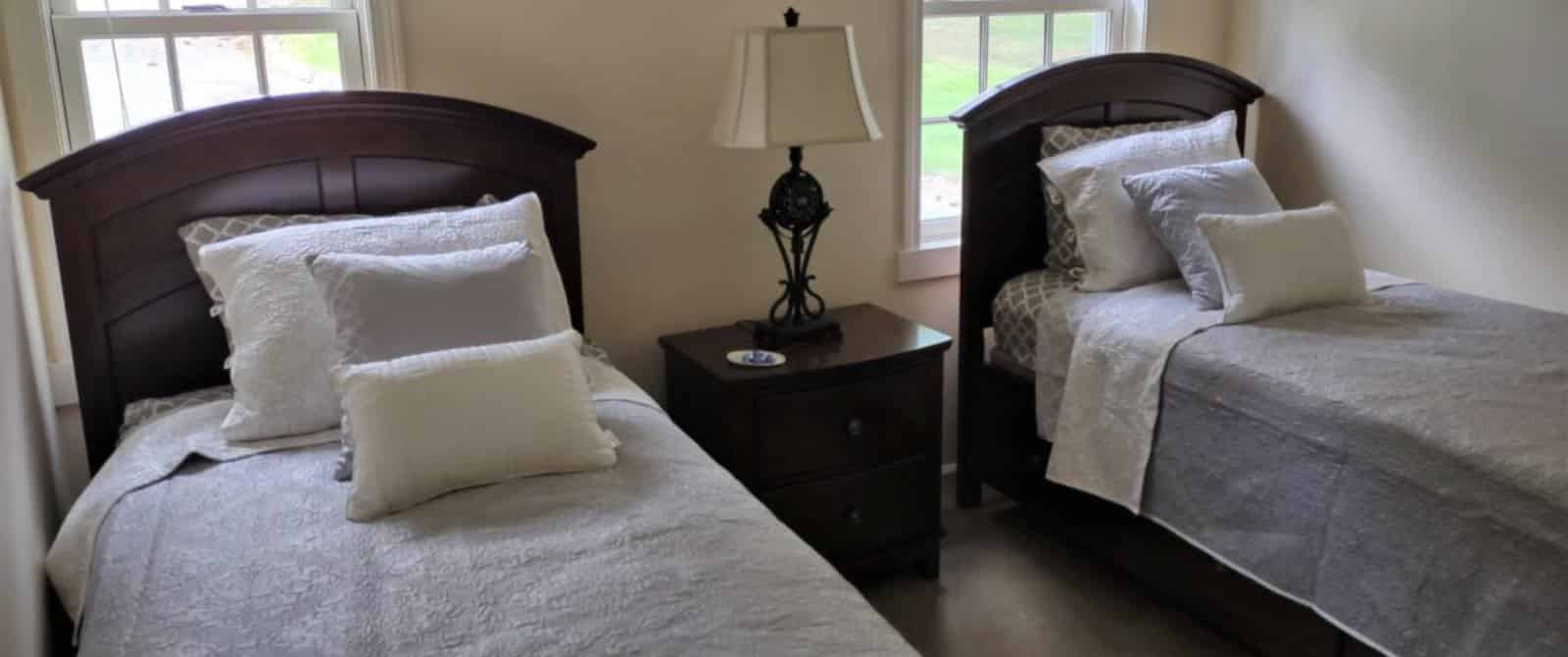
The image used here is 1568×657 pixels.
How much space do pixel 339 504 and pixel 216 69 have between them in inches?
46.0

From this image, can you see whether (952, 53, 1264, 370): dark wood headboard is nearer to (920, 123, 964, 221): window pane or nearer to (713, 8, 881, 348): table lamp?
(920, 123, 964, 221): window pane

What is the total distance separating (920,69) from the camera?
3188mm

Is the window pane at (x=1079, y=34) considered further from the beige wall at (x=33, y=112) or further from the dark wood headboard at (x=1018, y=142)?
the beige wall at (x=33, y=112)

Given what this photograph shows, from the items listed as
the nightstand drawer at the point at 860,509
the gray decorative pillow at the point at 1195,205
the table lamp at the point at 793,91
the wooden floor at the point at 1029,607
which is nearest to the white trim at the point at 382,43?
the table lamp at the point at 793,91

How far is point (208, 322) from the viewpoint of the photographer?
234 centimetres

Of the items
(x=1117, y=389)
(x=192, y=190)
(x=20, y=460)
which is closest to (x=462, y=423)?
(x=20, y=460)

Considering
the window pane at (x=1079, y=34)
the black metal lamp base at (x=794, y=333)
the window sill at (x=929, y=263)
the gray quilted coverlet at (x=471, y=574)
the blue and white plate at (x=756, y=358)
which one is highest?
the window pane at (x=1079, y=34)

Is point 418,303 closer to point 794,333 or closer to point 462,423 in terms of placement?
point 462,423

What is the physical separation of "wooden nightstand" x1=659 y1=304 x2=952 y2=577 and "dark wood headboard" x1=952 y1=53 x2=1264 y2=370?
398 mm

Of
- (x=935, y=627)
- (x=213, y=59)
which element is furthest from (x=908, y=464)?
(x=213, y=59)

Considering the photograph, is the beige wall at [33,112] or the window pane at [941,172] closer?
the beige wall at [33,112]

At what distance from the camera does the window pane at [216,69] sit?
248 cm

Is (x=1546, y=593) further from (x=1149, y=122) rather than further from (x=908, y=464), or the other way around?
(x=1149, y=122)

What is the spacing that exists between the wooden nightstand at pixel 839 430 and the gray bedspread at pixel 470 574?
60 centimetres
